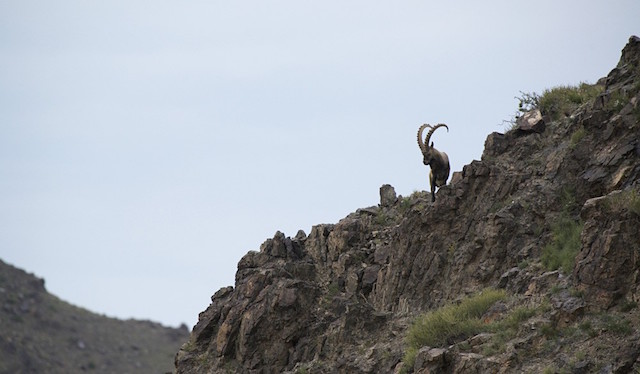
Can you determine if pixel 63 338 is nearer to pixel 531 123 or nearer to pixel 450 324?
pixel 531 123

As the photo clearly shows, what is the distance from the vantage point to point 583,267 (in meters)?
16.9

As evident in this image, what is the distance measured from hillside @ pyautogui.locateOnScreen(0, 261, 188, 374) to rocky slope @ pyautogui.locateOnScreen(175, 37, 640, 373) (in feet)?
151

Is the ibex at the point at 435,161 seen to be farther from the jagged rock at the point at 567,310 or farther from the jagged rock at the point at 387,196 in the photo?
the jagged rock at the point at 567,310

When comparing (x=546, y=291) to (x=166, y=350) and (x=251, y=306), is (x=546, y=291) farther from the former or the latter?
(x=166, y=350)

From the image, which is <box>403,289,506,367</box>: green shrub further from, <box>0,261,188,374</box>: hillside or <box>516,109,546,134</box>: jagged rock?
<box>0,261,188,374</box>: hillside

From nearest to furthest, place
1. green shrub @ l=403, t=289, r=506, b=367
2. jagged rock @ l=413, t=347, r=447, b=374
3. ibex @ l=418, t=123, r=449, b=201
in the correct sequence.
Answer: jagged rock @ l=413, t=347, r=447, b=374 → green shrub @ l=403, t=289, r=506, b=367 → ibex @ l=418, t=123, r=449, b=201

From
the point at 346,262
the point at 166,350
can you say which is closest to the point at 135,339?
the point at 166,350

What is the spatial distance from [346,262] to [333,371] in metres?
3.93

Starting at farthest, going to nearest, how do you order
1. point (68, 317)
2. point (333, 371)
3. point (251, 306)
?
point (68, 317), point (251, 306), point (333, 371)

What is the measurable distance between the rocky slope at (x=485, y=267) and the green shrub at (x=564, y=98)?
45 mm

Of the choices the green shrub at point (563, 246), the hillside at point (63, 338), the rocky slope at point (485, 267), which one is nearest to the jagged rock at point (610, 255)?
the rocky slope at point (485, 267)

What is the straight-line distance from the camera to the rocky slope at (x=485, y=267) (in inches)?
642

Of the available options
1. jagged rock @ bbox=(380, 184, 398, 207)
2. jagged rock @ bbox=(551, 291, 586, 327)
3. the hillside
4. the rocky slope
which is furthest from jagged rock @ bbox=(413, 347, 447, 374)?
the hillside

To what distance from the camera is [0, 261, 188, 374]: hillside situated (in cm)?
6731
